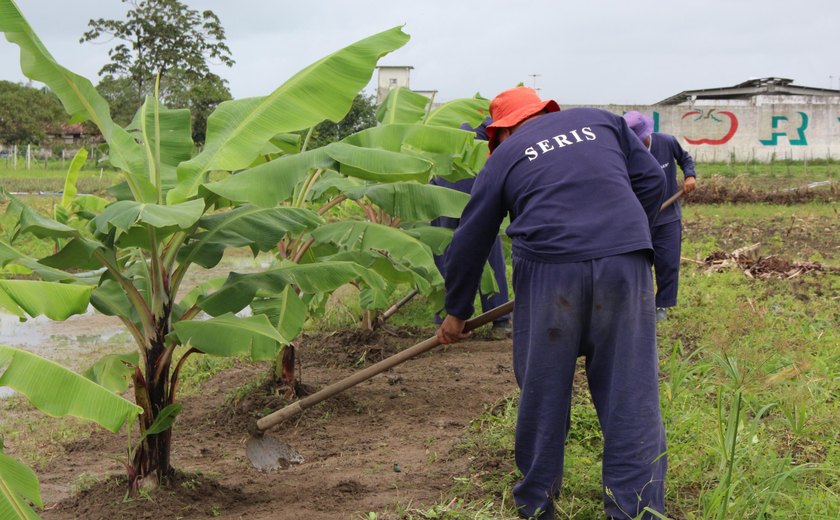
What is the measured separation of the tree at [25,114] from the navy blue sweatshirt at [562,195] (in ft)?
126

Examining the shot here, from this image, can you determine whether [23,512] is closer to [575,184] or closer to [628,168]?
[575,184]

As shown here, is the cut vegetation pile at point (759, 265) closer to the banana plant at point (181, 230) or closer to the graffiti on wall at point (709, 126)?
the banana plant at point (181, 230)

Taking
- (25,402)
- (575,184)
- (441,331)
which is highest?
(575,184)

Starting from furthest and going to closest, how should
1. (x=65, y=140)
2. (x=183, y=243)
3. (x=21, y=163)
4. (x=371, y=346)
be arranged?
1. (x=65, y=140)
2. (x=21, y=163)
3. (x=371, y=346)
4. (x=183, y=243)

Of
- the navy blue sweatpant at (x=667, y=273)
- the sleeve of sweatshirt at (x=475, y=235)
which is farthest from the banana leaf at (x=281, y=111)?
the navy blue sweatpant at (x=667, y=273)

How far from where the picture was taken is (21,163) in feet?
128

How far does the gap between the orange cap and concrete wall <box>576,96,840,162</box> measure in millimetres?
27155

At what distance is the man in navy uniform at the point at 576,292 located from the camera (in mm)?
3654

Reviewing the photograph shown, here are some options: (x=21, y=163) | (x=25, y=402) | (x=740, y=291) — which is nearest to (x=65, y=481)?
(x=25, y=402)

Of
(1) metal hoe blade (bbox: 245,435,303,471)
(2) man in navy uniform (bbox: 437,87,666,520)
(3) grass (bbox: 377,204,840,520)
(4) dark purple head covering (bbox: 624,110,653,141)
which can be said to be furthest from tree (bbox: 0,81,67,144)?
(2) man in navy uniform (bbox: 437,87,666,520)

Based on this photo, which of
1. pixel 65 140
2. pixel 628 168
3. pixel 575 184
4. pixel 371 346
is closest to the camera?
pixel 575 184

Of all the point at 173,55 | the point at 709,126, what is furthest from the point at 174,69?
the point at 709,126

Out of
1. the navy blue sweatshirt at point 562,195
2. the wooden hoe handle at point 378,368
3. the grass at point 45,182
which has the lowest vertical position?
the wooden hoe handle at point 378,368

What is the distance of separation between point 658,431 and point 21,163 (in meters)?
40.3
